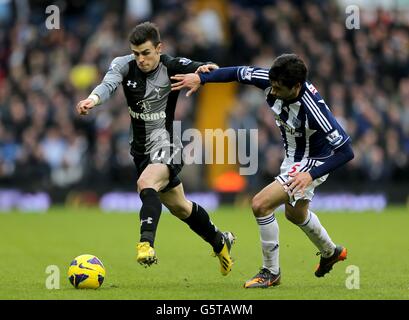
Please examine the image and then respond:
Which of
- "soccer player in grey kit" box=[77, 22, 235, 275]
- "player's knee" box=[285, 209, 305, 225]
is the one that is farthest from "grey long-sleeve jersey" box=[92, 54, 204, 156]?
"player's knee" box=[285, 209, 305, 225]

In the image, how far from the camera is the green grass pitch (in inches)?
329

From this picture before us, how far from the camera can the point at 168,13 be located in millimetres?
23469

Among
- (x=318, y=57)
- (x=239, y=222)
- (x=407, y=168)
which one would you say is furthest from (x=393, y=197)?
(x=239, y=222)

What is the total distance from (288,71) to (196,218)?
1.93 meters

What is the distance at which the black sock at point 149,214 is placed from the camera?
8453mm

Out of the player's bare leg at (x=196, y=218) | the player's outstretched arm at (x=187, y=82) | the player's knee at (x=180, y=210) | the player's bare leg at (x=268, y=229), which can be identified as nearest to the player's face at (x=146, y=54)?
the player's outstretched arm at (x=187, y=82)

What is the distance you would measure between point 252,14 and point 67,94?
5149 mm

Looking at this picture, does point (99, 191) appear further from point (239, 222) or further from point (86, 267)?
point (86, 267)

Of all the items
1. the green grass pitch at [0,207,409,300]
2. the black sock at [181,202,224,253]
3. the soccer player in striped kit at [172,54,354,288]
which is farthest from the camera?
the black sock at [181,202,224,253]

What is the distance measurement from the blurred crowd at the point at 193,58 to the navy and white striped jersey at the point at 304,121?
1141cm

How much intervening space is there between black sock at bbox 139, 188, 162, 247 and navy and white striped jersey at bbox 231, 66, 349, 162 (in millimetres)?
1329

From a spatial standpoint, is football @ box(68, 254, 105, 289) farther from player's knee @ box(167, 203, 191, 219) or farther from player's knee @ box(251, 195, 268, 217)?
player's knee @ box(251, 195, 268, 217)

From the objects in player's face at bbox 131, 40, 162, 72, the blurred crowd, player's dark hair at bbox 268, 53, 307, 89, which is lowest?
player's dark hair at bbox 268, 53, 307, 89

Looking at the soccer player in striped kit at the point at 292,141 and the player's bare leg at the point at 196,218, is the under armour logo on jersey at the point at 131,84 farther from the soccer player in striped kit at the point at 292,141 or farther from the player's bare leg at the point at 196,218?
the player's bare leg at the point at 196,218
